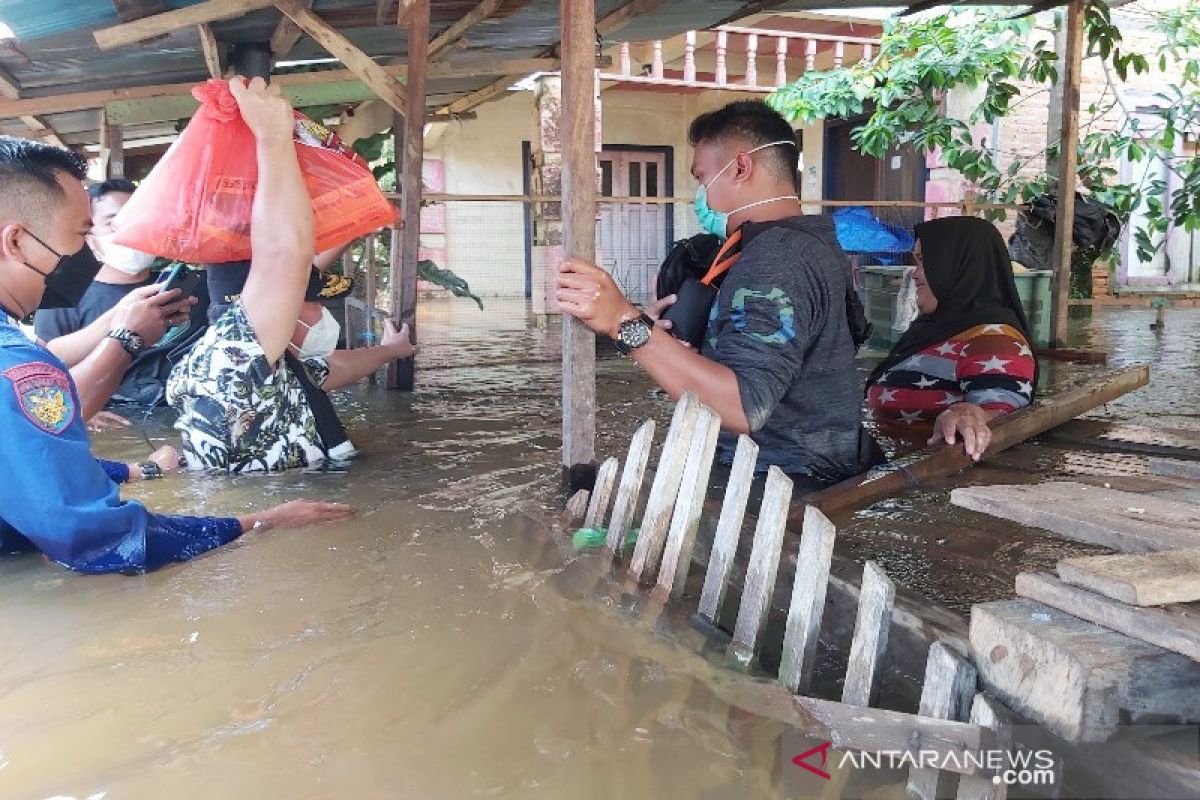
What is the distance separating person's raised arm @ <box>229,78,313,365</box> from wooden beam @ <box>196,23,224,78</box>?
2.46m

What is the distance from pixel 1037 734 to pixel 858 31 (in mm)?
13796

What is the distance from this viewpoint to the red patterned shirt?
13.2 ft

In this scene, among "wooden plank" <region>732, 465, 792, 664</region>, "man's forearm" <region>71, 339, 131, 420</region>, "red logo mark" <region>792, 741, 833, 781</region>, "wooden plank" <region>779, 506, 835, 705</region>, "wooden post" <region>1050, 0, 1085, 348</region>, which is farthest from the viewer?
"wooden post" <region>1050, 0, 1085, 348</region>

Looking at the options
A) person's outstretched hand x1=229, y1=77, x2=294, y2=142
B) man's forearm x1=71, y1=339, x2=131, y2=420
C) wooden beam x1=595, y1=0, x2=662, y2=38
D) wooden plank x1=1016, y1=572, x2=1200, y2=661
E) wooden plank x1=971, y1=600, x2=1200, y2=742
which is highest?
wooden beam x1=595, y1=0, x2=662, y2=38

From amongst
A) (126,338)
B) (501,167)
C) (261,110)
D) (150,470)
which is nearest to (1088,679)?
(261,110)

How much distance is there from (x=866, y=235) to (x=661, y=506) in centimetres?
870

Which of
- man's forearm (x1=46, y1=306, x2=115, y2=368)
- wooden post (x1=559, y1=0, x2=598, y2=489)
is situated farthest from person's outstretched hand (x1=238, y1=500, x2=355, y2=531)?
man's forearm (x1=46, y1=306, x2=115, y2=368)

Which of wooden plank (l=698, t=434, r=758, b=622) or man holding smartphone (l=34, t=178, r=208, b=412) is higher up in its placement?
man holding smartphone (l=34, t=178, r=208, b=412)

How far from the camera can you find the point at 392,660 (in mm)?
2115

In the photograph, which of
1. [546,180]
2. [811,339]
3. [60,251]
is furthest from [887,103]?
[60,251]

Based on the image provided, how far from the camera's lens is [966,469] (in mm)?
3779

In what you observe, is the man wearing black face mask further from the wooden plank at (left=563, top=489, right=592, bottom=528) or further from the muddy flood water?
the wooden plank at (left=563, top=489, right=592, bottom=528)

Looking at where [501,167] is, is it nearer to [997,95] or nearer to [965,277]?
[997,95]

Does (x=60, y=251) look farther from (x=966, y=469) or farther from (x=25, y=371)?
(x=966, y=469)
